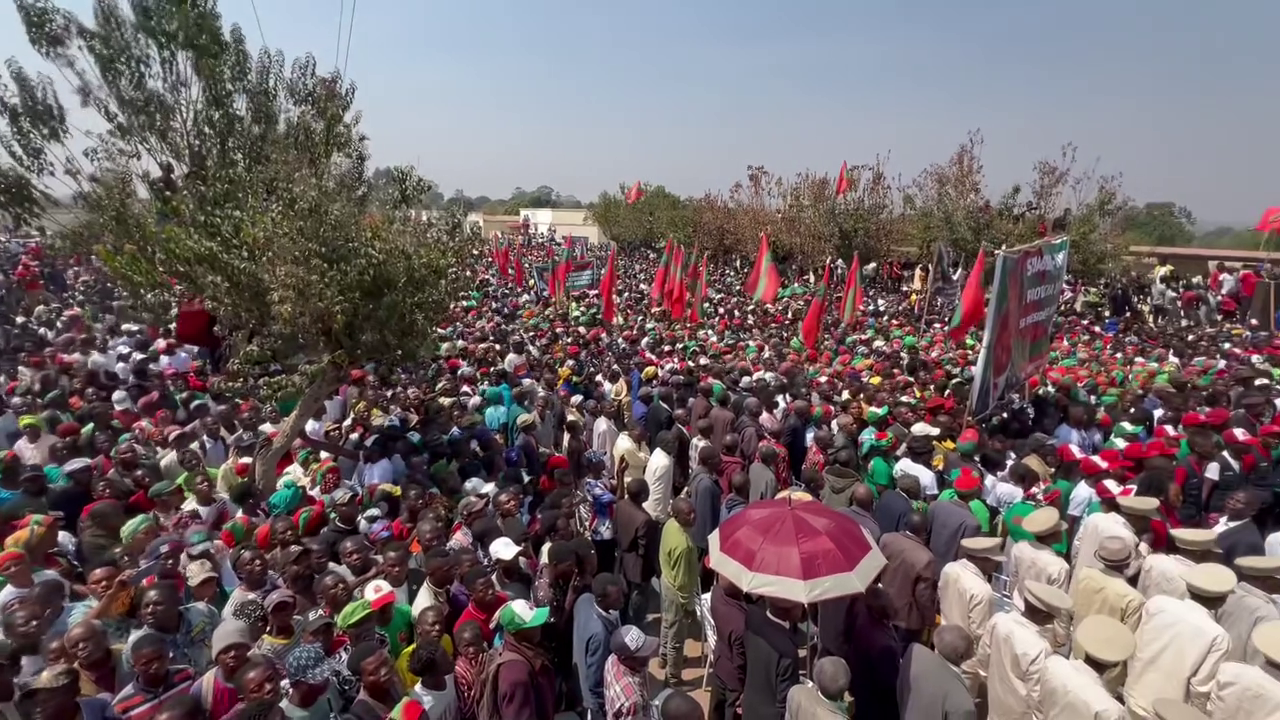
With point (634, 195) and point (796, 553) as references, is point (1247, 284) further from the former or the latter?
point (634, 195)

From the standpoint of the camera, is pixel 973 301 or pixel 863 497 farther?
pixel 973 301

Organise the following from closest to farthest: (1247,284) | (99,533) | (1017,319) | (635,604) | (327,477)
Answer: (99,533), (635,604), (327,477), (1017,319), (1247,284)

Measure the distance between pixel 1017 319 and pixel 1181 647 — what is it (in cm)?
494

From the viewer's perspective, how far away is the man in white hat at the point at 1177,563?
4309mm

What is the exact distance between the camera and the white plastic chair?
4738 mm

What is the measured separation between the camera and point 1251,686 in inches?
126

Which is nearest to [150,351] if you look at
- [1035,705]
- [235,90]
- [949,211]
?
[235,90]

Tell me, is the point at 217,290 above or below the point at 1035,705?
above

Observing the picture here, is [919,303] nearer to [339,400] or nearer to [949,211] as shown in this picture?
[949,211]

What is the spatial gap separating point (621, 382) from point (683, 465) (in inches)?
114

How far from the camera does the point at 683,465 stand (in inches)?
318

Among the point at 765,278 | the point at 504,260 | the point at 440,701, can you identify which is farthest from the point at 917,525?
the point at 504,260

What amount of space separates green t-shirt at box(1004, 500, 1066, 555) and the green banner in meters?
2.01

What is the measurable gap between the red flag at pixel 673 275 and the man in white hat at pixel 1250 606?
1227 cm
